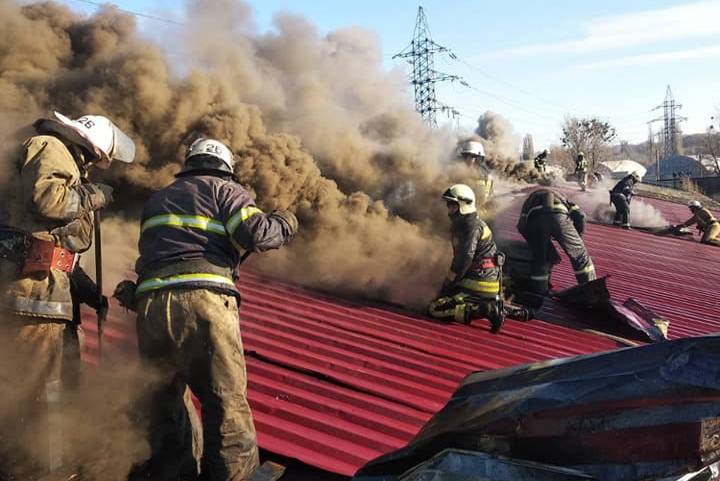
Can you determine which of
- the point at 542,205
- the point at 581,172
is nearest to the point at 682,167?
the point at 581,172

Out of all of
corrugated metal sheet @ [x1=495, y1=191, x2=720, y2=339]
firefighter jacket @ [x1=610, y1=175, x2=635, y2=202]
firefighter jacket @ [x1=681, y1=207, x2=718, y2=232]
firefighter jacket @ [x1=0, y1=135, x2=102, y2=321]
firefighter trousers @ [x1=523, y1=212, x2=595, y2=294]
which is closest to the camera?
firefighter jacket @ [x1=0, y1=135, x2=102, y2=321]

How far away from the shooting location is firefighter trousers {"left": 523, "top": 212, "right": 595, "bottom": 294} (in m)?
7.22

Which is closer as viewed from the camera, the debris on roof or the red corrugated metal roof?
A: the debris on roof

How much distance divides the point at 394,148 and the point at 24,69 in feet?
13.7

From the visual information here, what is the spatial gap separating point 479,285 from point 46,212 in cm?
396

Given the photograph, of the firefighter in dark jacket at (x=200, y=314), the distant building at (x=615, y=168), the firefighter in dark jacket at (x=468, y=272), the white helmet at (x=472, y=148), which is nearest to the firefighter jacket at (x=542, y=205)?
the white helmet at (x=472, y=148)

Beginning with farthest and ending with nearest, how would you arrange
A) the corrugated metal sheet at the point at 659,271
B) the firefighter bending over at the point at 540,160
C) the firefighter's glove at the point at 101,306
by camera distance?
1. the firefighter bending over at the point at 540,160
2. the corrugated metal sheet at the point at 659,271
3. the firefighter's glove at the point at 101,306

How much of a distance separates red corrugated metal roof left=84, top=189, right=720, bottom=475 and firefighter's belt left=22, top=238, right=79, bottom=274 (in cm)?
82

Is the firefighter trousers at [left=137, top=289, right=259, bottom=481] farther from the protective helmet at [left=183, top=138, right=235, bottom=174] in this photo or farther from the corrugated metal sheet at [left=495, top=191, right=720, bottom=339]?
the corrugated metal sheet at [left=495, top=191, right=720, bottom=339]

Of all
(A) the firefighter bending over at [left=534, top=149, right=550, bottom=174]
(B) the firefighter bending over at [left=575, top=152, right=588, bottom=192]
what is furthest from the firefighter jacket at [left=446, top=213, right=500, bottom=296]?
(B) the firefighter bending over at [left=575, top=152, right=588, bottom=192]

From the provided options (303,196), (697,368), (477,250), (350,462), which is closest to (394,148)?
(303,196)

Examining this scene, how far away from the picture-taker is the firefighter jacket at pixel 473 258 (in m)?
5.55

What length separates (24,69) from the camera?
600 centimetres

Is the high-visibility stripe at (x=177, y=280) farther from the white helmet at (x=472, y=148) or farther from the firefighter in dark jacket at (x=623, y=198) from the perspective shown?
the firefighter in dark jacket at (x=623, y=198)
